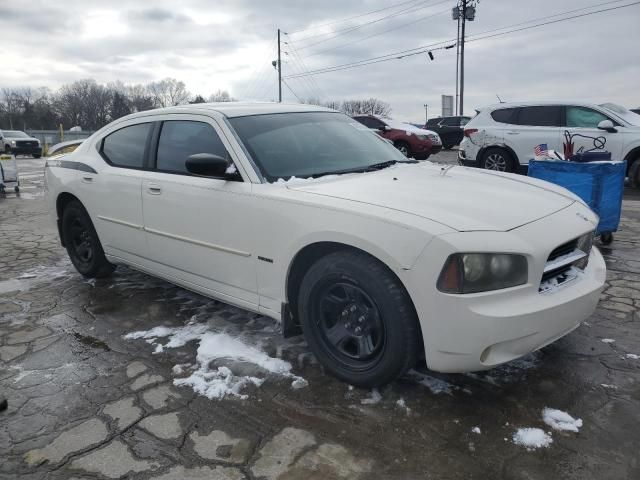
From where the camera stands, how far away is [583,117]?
9.64 metres

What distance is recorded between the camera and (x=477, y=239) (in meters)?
2.36

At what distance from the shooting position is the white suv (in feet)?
30.7

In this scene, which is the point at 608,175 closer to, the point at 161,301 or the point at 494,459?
the point at 494,459

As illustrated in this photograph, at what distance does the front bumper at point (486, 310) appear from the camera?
2.33m

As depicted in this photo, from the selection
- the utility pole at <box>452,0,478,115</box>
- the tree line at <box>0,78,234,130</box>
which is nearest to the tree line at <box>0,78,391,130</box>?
the tree line at <box>0,78,234,130</box>

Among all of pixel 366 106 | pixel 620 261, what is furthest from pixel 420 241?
pixel 366 106

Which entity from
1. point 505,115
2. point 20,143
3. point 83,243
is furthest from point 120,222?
point 20,143

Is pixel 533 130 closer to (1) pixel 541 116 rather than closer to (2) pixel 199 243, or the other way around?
(1) pixel 541 116

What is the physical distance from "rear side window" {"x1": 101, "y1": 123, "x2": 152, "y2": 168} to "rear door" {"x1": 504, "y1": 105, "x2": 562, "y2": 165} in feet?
25.8

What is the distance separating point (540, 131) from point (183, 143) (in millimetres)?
8113

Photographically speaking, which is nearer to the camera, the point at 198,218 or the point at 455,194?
the point at 455,194

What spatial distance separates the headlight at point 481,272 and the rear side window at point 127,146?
2.71 metres

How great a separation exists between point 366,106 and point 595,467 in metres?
80.1

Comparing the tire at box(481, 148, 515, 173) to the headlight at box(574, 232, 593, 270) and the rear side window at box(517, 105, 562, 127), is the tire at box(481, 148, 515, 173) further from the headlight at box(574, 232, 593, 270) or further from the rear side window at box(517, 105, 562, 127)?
the headlight at box(574, 232, 593, 270)
